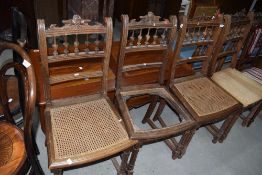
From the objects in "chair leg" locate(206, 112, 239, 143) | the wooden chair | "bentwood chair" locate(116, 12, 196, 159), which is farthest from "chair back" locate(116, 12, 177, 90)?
"chair leg" locate(206, 112, 239, 143)

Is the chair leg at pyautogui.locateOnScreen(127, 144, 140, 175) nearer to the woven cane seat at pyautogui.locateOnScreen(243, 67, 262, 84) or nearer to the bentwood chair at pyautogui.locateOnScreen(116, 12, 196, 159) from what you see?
the bentwood chair at pyautogui.locateOnScreen(116, 12, 196, 159)

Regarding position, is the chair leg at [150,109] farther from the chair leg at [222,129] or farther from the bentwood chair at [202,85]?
the chair leg at [222,129]

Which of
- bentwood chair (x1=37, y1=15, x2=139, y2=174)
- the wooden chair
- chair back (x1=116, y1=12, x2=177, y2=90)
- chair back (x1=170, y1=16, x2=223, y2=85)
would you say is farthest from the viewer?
chair back (x1=170, y1=16, x2=223, y2=85)

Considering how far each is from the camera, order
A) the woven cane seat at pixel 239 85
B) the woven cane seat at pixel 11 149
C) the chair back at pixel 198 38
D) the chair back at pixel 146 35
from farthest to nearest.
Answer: the woven cane seat at pixel 239 85 < the chair back at pixel 198 38 < the chair back at pixel 146 35 < the woven cane seat at pixel 11 149

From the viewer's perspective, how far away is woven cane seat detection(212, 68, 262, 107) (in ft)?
6.59

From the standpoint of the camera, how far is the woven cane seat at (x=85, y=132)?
1310 millimetres

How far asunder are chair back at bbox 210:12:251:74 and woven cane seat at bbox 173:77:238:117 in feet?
0.62

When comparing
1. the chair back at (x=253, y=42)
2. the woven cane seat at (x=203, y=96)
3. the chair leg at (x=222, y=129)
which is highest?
the chair back at (x=253, y=42)

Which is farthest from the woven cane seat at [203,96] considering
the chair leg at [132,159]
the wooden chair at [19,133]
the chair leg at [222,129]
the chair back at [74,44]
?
the wooden chair at [19,133]

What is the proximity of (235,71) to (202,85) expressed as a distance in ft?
1.58

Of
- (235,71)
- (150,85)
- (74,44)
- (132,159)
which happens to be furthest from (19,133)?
(235,71)

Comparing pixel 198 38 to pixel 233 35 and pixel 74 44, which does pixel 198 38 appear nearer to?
pixel 233 35

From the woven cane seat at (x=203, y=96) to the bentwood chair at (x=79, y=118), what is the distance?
0.56 m

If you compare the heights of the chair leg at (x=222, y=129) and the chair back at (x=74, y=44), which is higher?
the chair back at (x=74, y=44)
